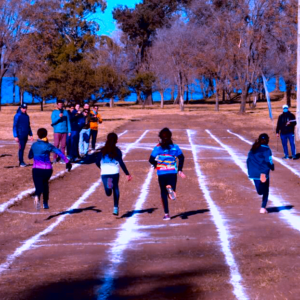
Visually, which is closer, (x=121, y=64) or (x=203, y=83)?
(x=121, y=64)

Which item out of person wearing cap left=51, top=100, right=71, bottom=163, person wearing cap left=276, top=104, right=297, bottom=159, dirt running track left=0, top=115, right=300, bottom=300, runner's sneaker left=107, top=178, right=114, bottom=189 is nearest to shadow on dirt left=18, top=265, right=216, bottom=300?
dirt running track left=0, top=115, right=300, bottom=300

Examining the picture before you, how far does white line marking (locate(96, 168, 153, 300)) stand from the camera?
630cm

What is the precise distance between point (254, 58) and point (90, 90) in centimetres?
1508

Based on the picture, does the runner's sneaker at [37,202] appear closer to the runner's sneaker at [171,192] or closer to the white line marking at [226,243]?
the runner's sneaker at [171,192]

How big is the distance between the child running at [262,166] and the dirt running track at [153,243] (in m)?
0.41

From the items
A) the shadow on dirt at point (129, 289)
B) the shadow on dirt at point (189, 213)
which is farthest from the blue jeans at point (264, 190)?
the shadow on dirt at point (129, 289)

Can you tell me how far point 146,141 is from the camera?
98.2ft

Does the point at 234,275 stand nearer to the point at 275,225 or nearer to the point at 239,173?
the point at 275,225

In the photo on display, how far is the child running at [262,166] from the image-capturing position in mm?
11430

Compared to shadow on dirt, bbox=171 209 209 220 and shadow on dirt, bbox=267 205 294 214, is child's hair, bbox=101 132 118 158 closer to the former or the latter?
shadow on dirt, bbox=171 209 209 220

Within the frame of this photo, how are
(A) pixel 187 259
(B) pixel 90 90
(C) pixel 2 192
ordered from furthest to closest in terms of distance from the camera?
(B) pixel 90 90, (C) pixel 2 192, (A) pixel 187 259

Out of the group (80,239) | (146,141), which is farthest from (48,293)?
(146,141)

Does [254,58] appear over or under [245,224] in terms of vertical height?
over

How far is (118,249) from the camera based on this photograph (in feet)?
27.6
